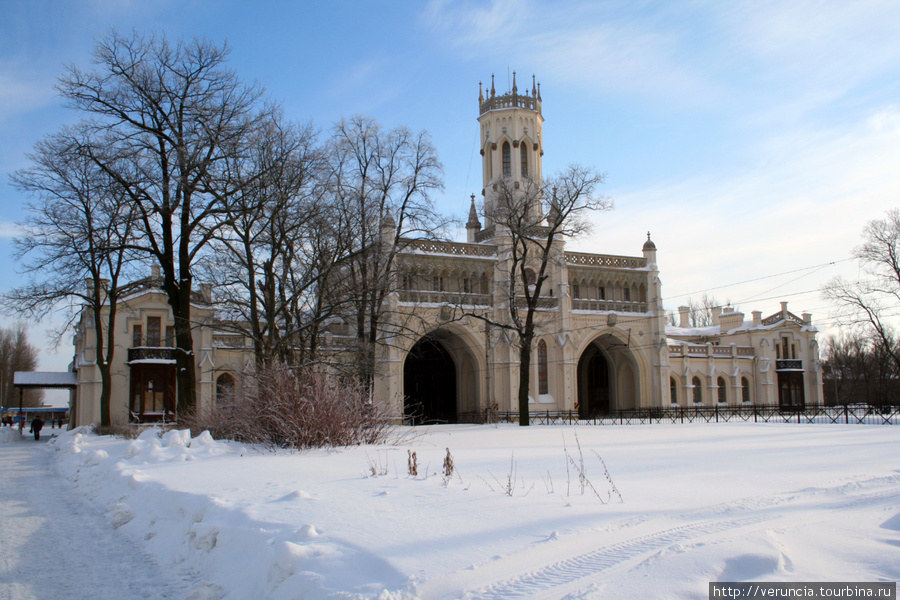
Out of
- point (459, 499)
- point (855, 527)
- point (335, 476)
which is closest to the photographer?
point (855, 527)

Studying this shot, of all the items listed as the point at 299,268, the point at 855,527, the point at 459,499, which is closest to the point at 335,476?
the point at 459,499

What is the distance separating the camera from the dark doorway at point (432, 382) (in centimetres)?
4153

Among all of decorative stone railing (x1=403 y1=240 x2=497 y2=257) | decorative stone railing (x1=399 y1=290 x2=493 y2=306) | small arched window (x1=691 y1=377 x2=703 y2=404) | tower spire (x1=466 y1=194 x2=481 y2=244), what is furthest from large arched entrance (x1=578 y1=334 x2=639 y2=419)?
tower spire (x1=466 y1=194 x2=481 y2=244)

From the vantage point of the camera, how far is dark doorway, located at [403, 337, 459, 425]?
136 feet

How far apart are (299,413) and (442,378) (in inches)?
1124

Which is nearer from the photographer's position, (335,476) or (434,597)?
(434,597)

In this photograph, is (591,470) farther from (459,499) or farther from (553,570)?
(553,570)

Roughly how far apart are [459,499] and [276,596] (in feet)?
9.27

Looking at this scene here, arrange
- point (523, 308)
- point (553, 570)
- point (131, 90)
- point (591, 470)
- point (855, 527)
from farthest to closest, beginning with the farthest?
point (523, 308) → point (131, 90) → point (591, 470) → point (855, 527) → point (553, 570)

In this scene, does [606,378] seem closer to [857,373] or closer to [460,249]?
[460,249]

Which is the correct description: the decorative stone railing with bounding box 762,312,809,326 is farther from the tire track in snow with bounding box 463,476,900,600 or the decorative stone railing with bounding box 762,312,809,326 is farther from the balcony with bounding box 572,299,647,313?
the tire track in snow with bounding box 463,476,900,600

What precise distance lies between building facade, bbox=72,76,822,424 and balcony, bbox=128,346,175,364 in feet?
0.22

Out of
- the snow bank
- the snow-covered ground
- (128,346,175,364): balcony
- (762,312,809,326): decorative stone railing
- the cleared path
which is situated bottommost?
the snow bank

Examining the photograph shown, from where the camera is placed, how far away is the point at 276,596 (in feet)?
15.5
